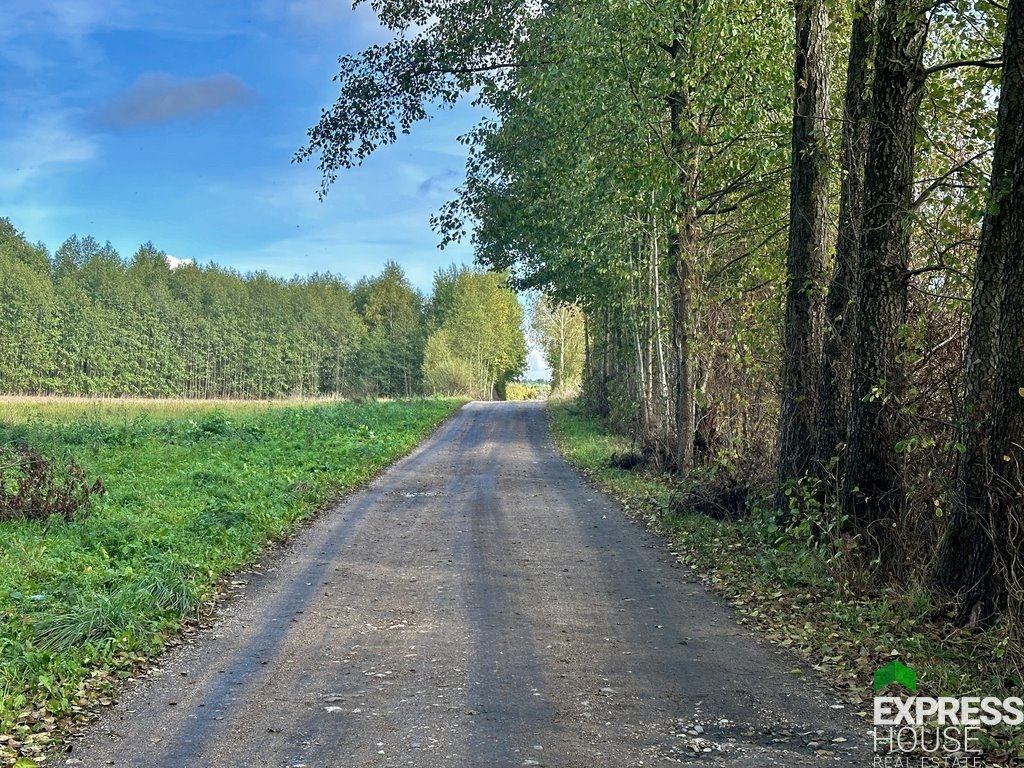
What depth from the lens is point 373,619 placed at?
300 inches

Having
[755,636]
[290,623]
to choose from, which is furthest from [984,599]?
[290,623]

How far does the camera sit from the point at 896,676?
573 cm

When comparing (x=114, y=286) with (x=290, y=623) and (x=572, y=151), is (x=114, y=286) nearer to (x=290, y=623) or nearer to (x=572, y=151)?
(x=572, y=151)

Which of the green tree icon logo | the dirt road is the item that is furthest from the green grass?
the dirt road

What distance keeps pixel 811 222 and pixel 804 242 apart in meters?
0.25

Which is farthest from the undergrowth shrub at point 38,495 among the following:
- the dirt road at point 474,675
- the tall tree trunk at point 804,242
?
the tall tree trunk at point 804,242

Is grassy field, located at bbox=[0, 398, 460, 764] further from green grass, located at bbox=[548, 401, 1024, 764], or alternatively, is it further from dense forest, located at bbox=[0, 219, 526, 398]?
dense forest, located at bbox=[0, 219, 526, 398]

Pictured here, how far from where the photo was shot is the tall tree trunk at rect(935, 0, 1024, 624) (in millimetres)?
6176

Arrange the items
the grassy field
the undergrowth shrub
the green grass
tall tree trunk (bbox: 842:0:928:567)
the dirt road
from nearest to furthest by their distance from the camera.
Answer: the dirt road < the green grass < the grassy field < tall tree trunk (bbox: 842:0:928:567) < the undergrowth shrub

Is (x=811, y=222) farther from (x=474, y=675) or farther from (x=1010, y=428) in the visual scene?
(x=474, y=675)

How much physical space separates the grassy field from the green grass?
194 inches

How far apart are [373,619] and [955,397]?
5232 millimetres

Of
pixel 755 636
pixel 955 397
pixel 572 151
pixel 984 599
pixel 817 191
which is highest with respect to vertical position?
pixel 572 151

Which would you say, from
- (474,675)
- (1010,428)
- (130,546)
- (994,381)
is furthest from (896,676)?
(130,546)
